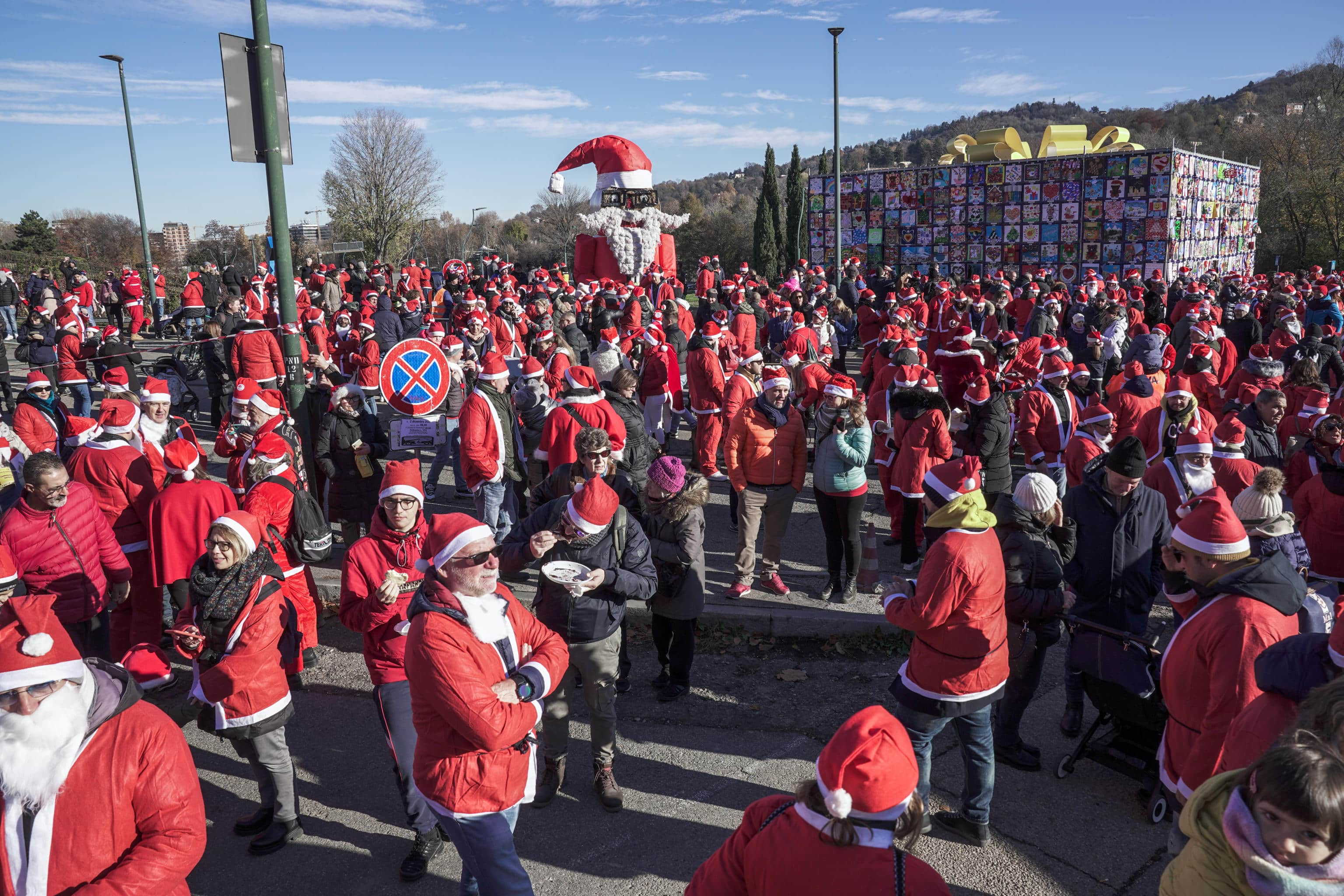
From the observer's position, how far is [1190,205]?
25.8m

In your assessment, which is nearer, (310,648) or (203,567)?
(203,567)

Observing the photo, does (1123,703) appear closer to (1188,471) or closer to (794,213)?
(1188,471)

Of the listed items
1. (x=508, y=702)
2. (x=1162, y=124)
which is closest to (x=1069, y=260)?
(x=508, y=702)

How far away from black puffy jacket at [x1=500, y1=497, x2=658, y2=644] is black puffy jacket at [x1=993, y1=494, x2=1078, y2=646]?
189 centimetres

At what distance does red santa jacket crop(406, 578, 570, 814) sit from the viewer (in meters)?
3.08

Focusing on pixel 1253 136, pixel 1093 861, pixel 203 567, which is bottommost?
pixel 1093 861

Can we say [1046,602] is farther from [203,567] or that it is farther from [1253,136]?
[1253,136]

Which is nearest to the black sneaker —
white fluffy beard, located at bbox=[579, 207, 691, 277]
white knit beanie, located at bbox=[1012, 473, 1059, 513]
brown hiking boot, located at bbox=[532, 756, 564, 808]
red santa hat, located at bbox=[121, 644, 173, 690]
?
brown hiking boot, located at bbox=[532, 756, 564, 808]

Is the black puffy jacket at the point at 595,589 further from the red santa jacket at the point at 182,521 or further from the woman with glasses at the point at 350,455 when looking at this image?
the woman with glasses at the point at 350,455

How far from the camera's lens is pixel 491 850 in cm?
328

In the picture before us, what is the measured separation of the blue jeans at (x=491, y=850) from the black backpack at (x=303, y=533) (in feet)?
9.50

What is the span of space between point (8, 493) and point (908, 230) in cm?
2691

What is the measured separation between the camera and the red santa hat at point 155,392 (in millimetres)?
6984

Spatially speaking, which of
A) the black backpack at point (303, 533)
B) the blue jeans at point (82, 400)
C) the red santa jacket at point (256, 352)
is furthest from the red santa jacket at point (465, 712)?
the blue jeans at point (82, 400)
